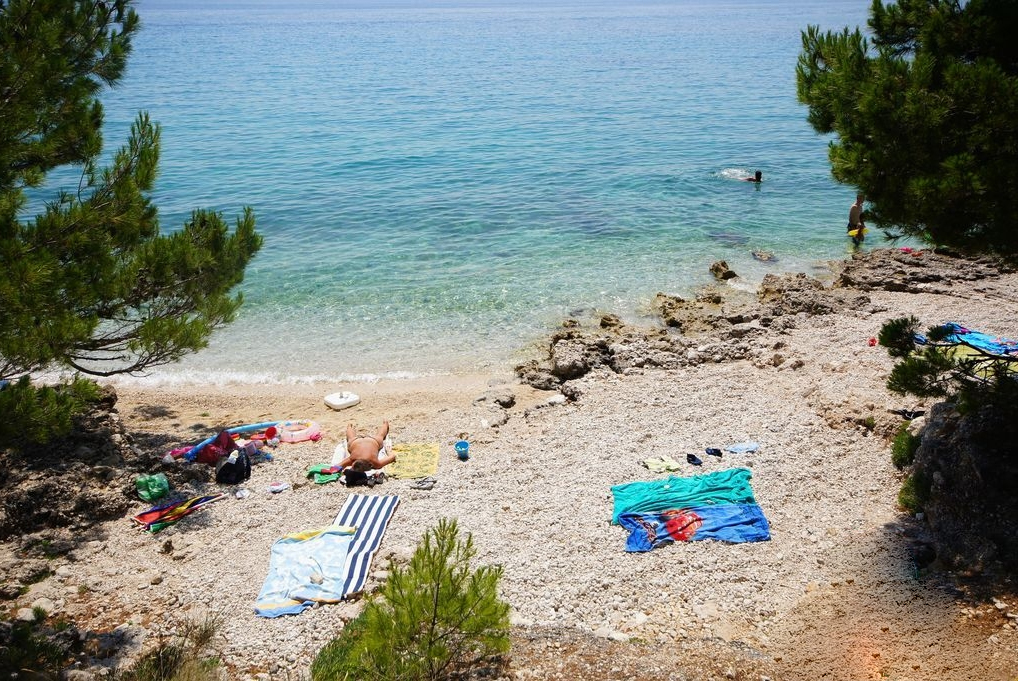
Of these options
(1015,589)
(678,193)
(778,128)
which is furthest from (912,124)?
(778,128)

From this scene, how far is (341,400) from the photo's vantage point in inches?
587

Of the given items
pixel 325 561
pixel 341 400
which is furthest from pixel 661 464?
pixel 341 400

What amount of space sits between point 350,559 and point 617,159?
29.8 m

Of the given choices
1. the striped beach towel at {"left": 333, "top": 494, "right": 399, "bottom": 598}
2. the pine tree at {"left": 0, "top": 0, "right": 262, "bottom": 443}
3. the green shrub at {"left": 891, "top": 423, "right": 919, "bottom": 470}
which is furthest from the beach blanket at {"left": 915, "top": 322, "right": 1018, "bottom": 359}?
the pine tree at {"left": 0, "top": 0, "right": 262, "bottom": 443}

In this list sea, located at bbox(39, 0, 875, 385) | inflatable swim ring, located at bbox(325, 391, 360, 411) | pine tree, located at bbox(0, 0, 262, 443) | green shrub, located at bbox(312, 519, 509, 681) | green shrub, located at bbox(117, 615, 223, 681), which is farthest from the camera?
sea, located at bbox(39, 0, 875, 385)

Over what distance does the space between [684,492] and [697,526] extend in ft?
2.50

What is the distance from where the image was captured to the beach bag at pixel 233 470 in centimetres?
1166

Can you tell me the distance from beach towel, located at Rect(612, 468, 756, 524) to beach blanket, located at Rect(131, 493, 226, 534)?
20.6ft

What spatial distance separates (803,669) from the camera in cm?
680

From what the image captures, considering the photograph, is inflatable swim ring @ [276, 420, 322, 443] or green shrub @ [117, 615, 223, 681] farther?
inflatable swim ring @ [276, 420, 322, 443]

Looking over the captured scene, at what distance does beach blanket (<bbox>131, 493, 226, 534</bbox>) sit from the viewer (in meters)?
10.3

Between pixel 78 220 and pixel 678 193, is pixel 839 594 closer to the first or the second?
pixel 78 220

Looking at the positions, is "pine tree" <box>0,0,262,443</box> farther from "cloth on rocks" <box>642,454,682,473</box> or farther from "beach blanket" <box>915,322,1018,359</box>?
"beach blanket" <box>915,322,1018,359</box>

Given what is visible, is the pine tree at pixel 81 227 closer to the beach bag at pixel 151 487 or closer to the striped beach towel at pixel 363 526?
the beach bag at pixel 151 487
